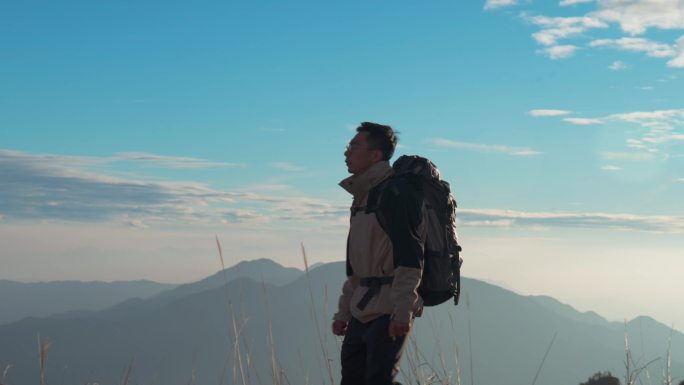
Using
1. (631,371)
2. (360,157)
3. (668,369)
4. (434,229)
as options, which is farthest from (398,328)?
(668,369)

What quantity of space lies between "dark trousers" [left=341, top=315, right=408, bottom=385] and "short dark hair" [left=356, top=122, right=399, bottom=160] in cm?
90

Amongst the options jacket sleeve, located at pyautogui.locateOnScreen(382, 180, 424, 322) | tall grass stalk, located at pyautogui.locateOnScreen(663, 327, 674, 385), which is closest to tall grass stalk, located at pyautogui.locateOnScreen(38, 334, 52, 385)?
jacket sleeve, located at pyautogui.locateOnScreen(382, 180, 424, 322)

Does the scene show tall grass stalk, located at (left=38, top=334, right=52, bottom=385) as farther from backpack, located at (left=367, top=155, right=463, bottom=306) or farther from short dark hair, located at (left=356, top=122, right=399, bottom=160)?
short dark hair, located at (left=356, top=122, right=399, bottom=160)

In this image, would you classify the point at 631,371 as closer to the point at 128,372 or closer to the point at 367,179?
the point at 367,179

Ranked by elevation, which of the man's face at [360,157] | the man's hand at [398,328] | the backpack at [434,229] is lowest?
the man's hand at [398,328]

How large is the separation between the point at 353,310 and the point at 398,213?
0.54 meters

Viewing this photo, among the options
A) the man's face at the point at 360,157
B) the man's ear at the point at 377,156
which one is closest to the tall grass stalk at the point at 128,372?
the man's face at the point at 360,157

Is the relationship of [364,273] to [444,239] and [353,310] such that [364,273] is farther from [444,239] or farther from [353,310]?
[444,239]

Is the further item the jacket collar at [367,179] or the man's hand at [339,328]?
the man's hand at [339,328]

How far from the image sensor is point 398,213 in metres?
3.61

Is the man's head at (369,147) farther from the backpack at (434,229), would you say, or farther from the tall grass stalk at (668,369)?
the tall grass stalk at (668,369)

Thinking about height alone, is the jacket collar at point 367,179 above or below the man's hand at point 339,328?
above

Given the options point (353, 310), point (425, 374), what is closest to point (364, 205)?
point (353, 310)

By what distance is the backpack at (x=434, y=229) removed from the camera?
373 cm
